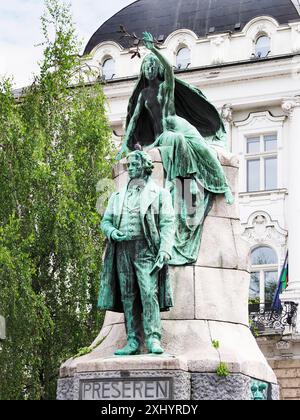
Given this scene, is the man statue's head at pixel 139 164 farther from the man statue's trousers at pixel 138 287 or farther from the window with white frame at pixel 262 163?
the window with white frame at pixel 262 163

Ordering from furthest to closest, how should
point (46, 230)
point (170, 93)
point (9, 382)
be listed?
1. point (46, 230)
2. point (9, 382)
3. point (170, 93)

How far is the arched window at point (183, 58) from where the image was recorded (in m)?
32.8

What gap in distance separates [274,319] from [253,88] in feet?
22.8

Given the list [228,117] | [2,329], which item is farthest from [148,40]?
[228,117]

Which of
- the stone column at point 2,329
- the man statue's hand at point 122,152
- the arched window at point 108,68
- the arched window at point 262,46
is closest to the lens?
the man statue's hand at point 122,152

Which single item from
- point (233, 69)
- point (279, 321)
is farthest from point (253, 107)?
point (279, 321)

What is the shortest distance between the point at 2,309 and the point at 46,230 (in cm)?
203

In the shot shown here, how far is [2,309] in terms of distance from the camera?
750 inches

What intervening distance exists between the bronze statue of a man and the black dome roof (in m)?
23.0

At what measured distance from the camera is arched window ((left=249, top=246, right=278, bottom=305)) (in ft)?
98.3

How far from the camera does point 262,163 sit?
3164cm

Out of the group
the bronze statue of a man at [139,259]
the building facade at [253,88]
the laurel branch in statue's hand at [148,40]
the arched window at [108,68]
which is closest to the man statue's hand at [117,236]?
the bronze statue of a man at [139,259]

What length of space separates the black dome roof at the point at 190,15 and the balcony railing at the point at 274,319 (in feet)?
28.2
